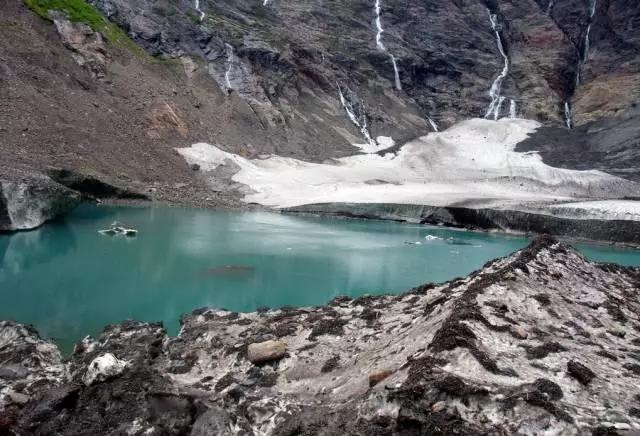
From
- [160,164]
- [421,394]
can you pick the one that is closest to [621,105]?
[160,164]

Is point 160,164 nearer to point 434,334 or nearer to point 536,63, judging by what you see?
point 434,334

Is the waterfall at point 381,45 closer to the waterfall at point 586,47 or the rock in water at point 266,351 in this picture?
the waterfall at point 586,47

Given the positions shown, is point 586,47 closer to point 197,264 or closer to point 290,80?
point 290,80

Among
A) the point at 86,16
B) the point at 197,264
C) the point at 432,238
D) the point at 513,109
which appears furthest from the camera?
the point at 513,109

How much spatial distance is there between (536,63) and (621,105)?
10.9 m

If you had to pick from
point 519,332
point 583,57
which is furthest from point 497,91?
point 519,332

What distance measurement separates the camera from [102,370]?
16.2 ft

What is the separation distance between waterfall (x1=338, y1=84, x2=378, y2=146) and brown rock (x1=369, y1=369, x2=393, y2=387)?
41877 millimetres

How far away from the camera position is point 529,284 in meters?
6.00

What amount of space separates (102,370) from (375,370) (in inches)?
104

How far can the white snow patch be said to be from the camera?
31.0 m

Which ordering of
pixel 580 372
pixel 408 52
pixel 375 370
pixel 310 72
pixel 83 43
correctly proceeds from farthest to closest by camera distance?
pixel 408 52
pixel 310 72
pixel 83 43
pixel 375 370
pixel 580 372

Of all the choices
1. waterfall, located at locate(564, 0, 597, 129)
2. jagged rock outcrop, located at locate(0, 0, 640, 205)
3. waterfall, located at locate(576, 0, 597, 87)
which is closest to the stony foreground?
jagged rock outcrop, located at locate(0, 0, 640, 205)

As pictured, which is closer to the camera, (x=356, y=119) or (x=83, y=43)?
(x=83, y=43)
